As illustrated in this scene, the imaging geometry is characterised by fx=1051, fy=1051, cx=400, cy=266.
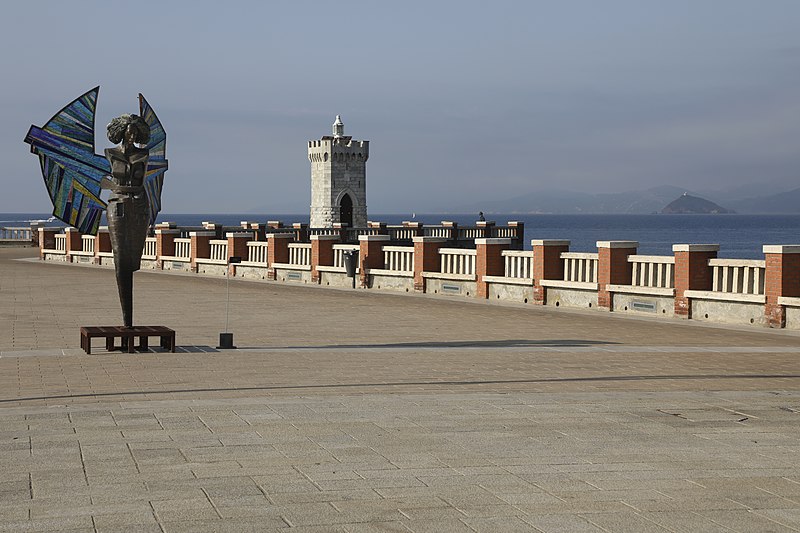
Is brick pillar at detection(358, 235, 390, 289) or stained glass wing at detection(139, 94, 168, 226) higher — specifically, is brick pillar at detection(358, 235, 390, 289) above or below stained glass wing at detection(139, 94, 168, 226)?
below

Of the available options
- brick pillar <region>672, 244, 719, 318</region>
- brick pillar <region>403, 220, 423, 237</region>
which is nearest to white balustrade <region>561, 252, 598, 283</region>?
brick pillar <region>672, 244, 719, 318</region>

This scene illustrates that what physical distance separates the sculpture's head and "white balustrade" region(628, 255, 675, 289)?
12059mm

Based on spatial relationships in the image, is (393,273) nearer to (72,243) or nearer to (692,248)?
(692,248)

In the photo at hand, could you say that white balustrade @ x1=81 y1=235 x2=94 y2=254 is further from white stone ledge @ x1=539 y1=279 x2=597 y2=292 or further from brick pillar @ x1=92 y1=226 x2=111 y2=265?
white stone ledge @ x1=539 y1=279 x2=597 y2=292

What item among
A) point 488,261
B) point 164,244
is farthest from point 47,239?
point 488,261

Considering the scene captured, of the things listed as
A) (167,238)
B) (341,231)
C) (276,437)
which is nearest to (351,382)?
(276,437)

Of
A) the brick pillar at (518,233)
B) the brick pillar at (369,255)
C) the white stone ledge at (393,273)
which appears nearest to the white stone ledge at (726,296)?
the white stone ledge at (393,273)

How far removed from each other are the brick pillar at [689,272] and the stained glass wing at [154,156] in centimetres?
1099

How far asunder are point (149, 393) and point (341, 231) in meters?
56.1

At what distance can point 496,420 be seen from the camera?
993cm

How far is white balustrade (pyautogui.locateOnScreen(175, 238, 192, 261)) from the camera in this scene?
41487mm

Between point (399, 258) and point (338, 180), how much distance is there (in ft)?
193

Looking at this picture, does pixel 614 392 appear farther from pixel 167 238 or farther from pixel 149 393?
pixel 167 238

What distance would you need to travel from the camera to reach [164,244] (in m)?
42.2
